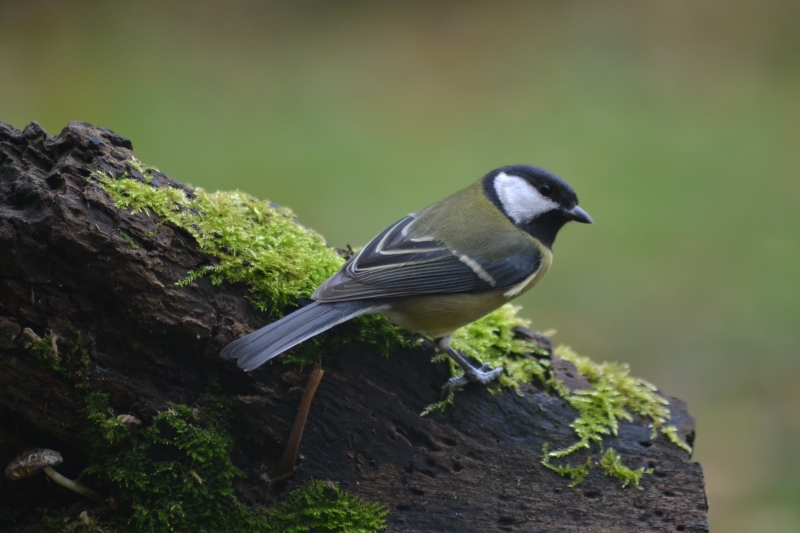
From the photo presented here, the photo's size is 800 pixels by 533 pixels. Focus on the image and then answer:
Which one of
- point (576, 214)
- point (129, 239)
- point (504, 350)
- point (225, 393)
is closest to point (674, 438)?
point (504, 350)

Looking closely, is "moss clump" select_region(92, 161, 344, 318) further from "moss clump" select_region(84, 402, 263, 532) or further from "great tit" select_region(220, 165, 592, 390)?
"moss clump" select_region(84, 402, 263, 532)

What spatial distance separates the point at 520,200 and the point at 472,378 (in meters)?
0.86

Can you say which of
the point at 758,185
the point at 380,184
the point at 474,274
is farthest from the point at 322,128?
the point at 474,274

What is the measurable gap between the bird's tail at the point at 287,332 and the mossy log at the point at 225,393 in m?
0.16

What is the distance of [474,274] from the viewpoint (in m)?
2.61

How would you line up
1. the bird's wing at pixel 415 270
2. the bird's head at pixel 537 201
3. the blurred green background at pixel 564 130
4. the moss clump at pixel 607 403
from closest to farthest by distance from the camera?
the bird's wing at pixel 415 270 < the moss clump at pixel 607 403 < the bird's head at pixel 537 201 < the blurred green background at pixel 564 130

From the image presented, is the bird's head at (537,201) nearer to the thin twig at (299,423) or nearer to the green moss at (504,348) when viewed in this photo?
the green moss at (504,348)

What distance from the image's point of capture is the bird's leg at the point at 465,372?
253cm

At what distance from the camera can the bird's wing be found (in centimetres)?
240

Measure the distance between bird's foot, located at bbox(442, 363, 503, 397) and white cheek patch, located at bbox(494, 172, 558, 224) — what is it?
26.9 inches

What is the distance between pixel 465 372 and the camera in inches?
102

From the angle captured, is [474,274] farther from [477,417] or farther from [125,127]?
[125,127]

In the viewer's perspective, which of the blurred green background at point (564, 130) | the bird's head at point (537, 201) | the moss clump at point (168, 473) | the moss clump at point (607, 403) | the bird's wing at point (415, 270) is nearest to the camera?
the moss clump at point (168, 473)

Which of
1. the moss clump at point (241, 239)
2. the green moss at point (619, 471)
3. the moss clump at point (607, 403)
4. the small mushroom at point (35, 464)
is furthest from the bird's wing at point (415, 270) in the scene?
the small mushroom at point (35, 464)
